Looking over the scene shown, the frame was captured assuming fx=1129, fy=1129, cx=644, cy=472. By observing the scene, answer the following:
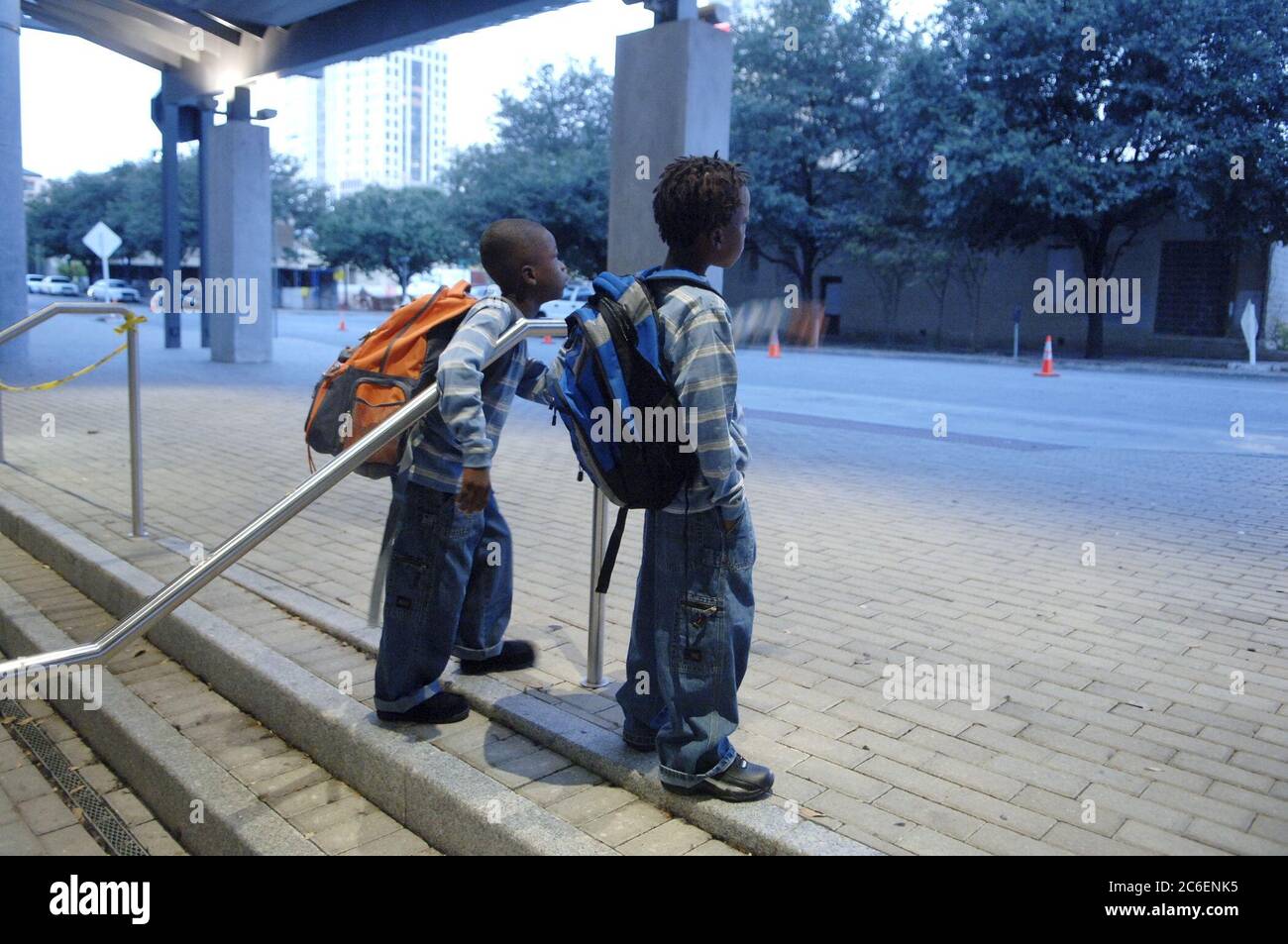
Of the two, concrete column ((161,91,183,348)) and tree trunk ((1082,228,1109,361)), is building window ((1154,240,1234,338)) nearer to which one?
tree trunk ((1082,228,1109,361))

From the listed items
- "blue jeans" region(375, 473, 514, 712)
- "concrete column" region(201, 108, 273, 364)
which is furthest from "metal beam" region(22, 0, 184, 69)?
"blue jeans" region(375, 473, 514, 712)

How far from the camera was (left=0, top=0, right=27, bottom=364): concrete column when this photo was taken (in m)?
14.3

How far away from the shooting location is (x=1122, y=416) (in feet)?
46.1

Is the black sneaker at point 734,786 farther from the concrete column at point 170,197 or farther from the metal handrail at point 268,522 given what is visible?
the concrete column at point 170,197

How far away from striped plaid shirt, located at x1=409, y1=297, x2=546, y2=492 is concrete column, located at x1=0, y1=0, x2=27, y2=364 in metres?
13.1

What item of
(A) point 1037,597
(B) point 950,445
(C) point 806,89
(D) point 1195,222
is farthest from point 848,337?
(A) point 1037,597

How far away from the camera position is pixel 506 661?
4.09m

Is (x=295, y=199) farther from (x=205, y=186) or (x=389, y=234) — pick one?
(x=205, y=186)

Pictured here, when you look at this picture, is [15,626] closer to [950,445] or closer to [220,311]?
[950,445]

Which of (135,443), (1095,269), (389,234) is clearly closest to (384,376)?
(135,443)

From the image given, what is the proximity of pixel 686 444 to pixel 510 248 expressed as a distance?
1.12 meters

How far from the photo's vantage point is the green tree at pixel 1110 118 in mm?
25906
